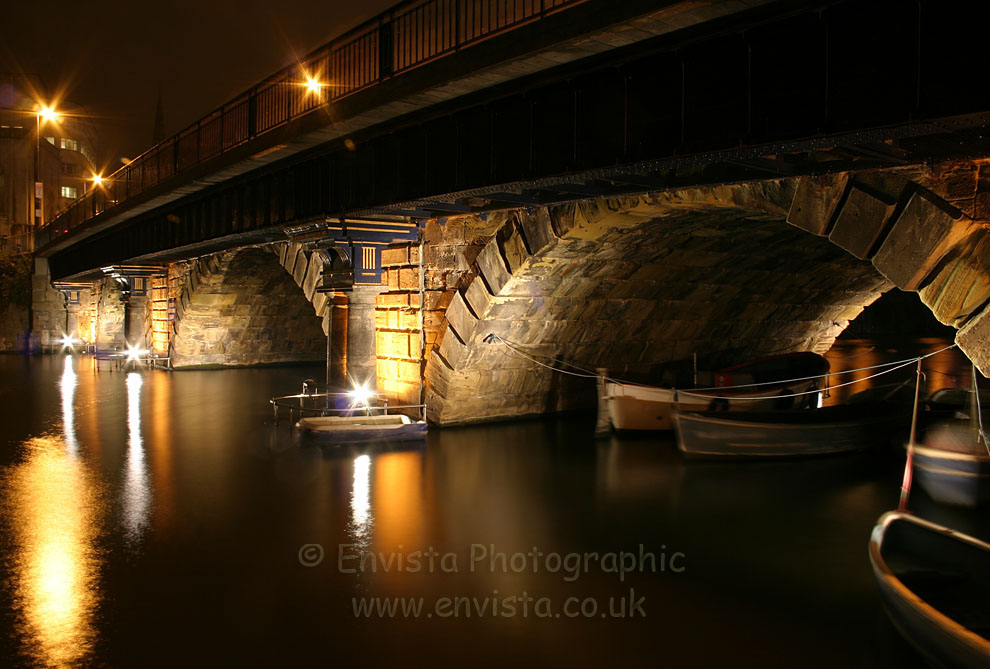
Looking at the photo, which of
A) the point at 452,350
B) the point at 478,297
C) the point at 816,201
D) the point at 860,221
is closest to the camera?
the point at 860,221

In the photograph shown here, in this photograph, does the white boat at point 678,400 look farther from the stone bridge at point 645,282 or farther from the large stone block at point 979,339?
the large stone block at point 979,339

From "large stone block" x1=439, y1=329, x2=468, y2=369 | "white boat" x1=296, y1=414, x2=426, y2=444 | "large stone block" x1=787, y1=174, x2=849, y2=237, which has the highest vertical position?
"large stone block" x1=787, y1=174, x2=849, y2=237

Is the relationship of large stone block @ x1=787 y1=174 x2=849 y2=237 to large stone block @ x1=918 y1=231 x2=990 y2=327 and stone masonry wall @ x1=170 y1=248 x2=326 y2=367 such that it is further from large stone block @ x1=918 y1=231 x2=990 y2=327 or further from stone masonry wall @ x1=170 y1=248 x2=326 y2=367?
stone masonry wall @ x1=170 y1=248 x2=326 y2=367

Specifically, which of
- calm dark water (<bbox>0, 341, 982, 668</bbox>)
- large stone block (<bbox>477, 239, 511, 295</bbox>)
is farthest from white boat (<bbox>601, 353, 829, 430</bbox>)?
large stone block (<bbox>477, 239, 511, 295</bbox>)

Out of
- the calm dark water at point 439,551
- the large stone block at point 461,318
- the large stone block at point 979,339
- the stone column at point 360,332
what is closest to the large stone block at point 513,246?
the large stone block at point 461,318

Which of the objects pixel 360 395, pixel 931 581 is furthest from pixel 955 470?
pixel 360 395

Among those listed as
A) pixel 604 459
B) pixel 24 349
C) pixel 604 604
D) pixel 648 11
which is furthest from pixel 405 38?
pixel 24 349

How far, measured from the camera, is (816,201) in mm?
7258

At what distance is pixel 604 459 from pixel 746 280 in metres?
5.47

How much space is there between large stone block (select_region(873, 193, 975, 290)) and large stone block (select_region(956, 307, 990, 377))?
1.76 ft

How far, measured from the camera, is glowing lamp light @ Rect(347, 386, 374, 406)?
1298cm

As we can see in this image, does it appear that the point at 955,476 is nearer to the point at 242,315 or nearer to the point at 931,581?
the point at 931,581

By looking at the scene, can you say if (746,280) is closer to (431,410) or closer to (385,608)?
(431,410)

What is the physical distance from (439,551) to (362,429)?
518 cm
